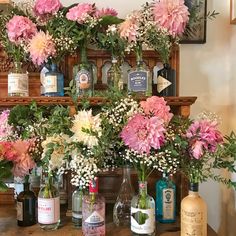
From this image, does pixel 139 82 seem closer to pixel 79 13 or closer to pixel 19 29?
pixel 79 13

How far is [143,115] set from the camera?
1132 mm

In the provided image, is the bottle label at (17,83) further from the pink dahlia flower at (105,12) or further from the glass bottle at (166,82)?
the glass bottle at (166,82)

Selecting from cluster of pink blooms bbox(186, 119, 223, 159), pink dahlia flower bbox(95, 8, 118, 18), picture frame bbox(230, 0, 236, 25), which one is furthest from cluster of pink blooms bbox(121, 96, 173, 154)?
picture frame bbox(230, 0, 236, 25)

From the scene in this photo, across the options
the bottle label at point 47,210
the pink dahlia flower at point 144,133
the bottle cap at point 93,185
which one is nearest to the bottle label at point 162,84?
the pink dahlia flower at point 144,133

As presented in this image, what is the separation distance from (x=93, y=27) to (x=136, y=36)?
0.61 feet

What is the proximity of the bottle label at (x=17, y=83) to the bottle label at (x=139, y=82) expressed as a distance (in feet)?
1.39

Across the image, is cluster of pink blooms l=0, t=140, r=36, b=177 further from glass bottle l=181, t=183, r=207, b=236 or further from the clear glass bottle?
glass bottle l=181, t=183, r=207, b=236

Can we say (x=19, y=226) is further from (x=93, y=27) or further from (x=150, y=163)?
(x=93, y=27)

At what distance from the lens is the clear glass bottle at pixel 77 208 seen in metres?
1.32

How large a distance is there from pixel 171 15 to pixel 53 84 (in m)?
0.53

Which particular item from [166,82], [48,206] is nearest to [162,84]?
[166,82]

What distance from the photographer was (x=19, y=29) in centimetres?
140

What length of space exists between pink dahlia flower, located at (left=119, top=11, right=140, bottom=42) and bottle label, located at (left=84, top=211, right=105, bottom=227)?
670 millimetres

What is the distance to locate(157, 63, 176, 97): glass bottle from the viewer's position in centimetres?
145
